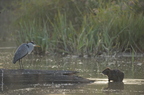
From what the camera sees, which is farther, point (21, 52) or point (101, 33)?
point (101, 33)

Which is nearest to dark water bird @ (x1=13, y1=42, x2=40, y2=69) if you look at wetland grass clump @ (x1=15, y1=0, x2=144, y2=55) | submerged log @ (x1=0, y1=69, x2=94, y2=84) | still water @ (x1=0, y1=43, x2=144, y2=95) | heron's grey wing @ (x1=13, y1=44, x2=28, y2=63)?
heron's grey wing @ (x1=13, y1=44, x2=28, y2=63)

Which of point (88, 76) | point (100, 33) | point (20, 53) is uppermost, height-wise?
point (100, 33)

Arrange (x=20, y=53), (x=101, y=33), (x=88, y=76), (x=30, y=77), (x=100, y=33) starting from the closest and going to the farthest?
(x=30, y=77) < (x=88, y=76) < (x=20, y=53) < (x=100, y=33) < (x=101, y=33)

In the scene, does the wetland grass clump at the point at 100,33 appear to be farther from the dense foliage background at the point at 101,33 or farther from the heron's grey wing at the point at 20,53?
the heron's grey wing at the point at 20,53

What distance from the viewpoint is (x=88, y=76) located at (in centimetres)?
924

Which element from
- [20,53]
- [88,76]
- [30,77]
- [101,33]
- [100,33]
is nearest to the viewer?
[30,77]

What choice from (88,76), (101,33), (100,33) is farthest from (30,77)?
(101,33)

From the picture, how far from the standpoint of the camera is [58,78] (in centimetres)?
832

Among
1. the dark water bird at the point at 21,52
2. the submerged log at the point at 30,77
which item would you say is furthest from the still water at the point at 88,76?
the dark water bird at the point at 21,52

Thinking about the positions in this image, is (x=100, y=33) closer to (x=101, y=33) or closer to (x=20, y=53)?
(x=101, y=33)

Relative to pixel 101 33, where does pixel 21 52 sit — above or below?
below

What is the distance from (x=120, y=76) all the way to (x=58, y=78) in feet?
4.06

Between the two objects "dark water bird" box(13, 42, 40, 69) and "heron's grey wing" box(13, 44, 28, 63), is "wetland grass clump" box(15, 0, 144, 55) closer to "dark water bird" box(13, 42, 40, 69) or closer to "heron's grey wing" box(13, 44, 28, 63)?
"dark water bird" box(13, 42, 40, 69)

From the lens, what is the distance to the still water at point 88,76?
7.51 meters
